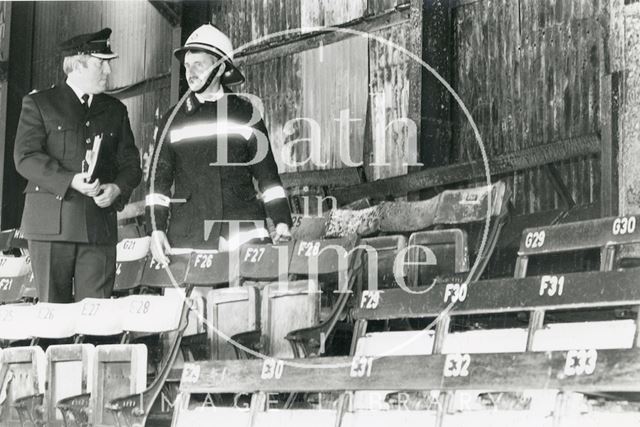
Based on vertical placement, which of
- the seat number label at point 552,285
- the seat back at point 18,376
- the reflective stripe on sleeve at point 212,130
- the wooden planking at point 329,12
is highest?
the wooden planking at point 329,12

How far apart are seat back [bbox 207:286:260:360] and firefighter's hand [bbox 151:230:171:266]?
0.40 meters

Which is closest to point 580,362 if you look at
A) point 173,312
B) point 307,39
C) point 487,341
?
point 487,341

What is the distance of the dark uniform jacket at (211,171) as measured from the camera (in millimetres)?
5539

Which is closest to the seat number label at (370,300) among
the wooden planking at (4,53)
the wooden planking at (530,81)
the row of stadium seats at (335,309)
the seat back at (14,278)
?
the row of stadium seats at (335,309)

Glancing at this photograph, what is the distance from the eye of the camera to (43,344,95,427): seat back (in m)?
5.12

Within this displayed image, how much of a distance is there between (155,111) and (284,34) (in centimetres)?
188

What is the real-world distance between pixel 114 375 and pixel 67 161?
1474mm

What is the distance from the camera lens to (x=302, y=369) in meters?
4.34

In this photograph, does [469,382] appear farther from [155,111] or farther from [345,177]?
[155,111]

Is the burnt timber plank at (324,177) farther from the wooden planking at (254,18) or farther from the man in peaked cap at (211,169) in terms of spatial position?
the man in peaked cap at (211,169)

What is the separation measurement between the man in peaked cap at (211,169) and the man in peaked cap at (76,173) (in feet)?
1.25

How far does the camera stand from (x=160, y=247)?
18.0 feet

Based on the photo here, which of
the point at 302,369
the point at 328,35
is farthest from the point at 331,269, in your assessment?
the point at 328,35

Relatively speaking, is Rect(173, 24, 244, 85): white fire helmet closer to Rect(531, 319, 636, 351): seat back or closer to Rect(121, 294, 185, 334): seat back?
Rect(121, 294, 185, 334): seat back
